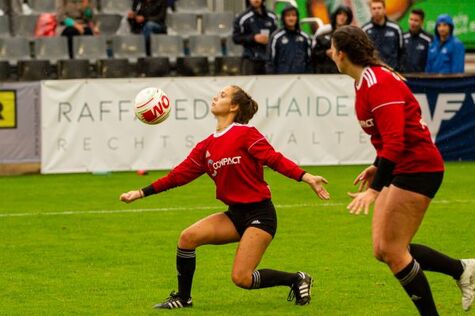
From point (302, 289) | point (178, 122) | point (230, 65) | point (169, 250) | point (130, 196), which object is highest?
point (130, 196)

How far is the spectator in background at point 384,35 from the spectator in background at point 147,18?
439 centimetres

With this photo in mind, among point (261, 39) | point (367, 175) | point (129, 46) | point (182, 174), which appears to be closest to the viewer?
point (367, 175)

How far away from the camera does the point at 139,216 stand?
44.4 feet

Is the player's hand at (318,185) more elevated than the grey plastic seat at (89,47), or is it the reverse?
the player's hand at (318,185)

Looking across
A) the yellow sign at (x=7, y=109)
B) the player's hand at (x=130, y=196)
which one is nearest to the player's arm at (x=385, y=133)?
the player's hand at (x=130, y=196)

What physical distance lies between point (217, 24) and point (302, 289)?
567 inches

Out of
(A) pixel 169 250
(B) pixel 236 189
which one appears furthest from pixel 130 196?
(A) pixel 169 250

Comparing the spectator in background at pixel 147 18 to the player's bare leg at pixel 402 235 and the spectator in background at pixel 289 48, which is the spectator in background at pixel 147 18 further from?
the player's bare leg at pixel 402 235

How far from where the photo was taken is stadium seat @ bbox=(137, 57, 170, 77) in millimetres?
19516

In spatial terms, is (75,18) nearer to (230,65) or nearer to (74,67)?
(74,67)

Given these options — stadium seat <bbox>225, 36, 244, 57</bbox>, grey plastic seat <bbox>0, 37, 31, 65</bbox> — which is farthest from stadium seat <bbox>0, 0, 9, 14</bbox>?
stadium seat <bbox>225, 36, 244, 57</bbox>

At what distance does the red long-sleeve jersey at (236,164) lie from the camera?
8.04 metres

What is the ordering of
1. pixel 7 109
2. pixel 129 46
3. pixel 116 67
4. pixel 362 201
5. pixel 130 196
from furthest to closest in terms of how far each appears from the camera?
1. pixel 129 46
2. pixel 116 67
3. pixel 7 109
4. pixel 130 196
5. pixel 362 201

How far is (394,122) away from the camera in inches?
269
